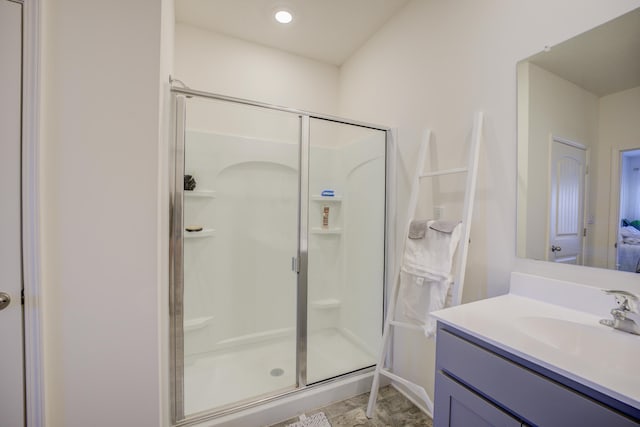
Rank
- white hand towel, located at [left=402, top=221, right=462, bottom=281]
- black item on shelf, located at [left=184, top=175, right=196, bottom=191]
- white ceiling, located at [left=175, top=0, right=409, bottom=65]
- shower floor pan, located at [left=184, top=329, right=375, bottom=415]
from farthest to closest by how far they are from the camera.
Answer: black item on shelf, located at [left=184, top=175, right=196, bottom=191] < white ceiling, located at [left=175, top=0, right=409, bottom=65] < shower floor pan, located at [left=184, top=329, right=375, bottom=415] < white hand towel, located at [left=402, top=221, right=462, bottom=281]

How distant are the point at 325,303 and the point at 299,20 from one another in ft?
7.71

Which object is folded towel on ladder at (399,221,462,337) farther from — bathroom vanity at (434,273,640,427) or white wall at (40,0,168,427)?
white wall at (40,0,168,427)

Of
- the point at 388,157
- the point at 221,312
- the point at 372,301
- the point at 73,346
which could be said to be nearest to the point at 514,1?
the point at 388,157

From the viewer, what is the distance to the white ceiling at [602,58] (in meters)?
0.93

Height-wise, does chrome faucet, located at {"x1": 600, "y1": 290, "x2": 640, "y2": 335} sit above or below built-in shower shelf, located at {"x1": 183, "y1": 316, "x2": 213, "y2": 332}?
above

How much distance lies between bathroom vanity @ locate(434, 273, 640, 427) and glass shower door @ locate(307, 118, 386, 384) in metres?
1.08

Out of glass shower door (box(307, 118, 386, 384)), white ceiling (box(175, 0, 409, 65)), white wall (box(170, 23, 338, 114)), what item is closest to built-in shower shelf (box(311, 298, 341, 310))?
glass shower door (box(307, 118, 386, 384))

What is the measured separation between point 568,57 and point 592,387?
1.24m

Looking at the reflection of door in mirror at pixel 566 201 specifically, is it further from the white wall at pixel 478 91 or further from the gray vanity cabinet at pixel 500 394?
the gray vanity cabinet at pixel 500 394

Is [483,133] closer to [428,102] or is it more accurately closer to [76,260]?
[428,102]

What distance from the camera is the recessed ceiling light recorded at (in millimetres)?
1990

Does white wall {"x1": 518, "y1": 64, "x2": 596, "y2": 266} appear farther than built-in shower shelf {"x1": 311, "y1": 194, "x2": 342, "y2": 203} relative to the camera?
No

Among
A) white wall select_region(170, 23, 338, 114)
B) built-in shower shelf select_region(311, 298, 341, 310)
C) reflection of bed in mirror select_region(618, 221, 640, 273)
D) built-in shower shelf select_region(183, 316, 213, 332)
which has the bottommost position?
built-in shower shelf select_region(183, 316, 213, 332)

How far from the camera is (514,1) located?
4.05 feet
